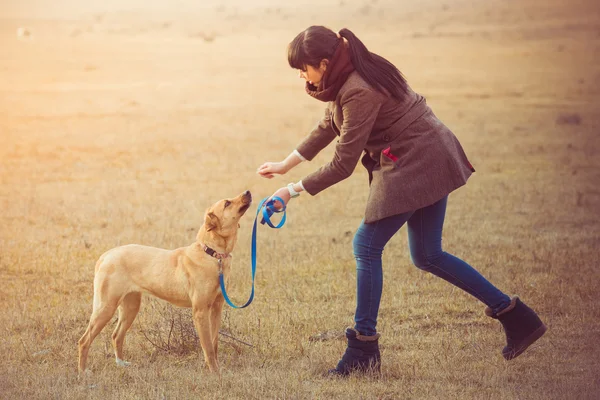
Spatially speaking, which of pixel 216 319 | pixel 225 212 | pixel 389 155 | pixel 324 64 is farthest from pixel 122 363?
pixel 324 64

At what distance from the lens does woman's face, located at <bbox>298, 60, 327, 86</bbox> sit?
201 inches

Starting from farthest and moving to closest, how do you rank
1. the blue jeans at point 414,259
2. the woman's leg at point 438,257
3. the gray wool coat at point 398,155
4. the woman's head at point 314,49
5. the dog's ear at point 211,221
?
the dog's ear at point 211,221
the woman's leg at point 438,257
the blue jeans at point 414,259
the gray wool coat at point 398,155
the woman's head at point 314,49

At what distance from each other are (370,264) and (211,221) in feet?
3.97

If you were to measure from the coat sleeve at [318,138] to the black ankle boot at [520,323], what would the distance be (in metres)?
1.69

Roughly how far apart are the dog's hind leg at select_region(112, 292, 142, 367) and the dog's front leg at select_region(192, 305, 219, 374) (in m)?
0.65

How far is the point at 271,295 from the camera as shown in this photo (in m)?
7.91

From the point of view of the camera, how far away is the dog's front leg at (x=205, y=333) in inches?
224

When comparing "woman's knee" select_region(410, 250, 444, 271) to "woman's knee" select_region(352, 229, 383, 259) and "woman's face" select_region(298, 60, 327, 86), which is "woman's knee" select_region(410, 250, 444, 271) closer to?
"woman's knee" select_region(352, 229, 383, 259)

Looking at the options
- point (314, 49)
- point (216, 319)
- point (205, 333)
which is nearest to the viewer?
point (314, 49)

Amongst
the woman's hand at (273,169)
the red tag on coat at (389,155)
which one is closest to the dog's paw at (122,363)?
the woman's hand at (273,169)

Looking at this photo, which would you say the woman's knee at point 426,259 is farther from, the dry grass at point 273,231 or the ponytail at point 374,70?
the ponytail at point 374,70

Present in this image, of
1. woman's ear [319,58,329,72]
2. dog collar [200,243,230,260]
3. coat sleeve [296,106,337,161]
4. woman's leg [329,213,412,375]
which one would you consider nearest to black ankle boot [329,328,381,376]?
woman's leg [329,213,412,375]

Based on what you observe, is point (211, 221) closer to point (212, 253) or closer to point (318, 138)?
point (212, 253)

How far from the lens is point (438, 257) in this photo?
5523 mm
